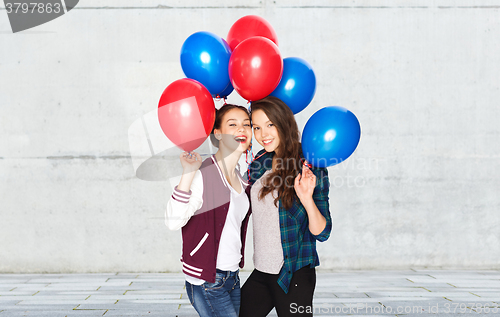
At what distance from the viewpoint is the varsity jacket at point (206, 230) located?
4.92 feet

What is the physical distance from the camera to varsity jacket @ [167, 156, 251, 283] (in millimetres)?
1501

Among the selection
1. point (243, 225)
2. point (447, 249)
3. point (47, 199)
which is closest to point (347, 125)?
point (243, 225)

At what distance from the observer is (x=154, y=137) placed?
2.00m

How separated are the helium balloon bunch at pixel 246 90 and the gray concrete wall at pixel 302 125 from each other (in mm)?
2492

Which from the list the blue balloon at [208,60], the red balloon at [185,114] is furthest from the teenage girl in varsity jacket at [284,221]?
the red balloon at [185,114]

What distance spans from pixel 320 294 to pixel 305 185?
87.3 inches

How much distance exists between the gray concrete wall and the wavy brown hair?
8.40 feet

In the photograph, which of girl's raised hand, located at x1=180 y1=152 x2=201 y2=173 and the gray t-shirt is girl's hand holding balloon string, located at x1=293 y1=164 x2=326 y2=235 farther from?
girl's raised hand, located at x1=180 y1=152 x2=201 y2=173

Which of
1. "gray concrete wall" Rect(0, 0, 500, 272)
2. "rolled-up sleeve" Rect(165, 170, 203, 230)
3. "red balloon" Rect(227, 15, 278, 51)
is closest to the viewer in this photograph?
"rolled-up sleeve" Rect(165, 170, 203, 230)

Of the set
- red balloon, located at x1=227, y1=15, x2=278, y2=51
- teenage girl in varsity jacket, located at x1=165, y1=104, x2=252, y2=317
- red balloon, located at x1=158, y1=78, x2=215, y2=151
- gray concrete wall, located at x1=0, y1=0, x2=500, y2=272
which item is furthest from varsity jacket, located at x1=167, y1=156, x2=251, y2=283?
gray concrete wall, located at x1=0, y1=0, x2=500, y2=272

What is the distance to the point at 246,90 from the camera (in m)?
1.67

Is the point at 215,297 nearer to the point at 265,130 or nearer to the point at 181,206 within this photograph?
the point at 181,206

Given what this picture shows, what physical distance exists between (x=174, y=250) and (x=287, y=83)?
3.02 m

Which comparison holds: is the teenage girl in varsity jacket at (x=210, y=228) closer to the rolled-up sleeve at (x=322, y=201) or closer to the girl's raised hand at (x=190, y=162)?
the girl's raised hand at (x=190, y=162)
